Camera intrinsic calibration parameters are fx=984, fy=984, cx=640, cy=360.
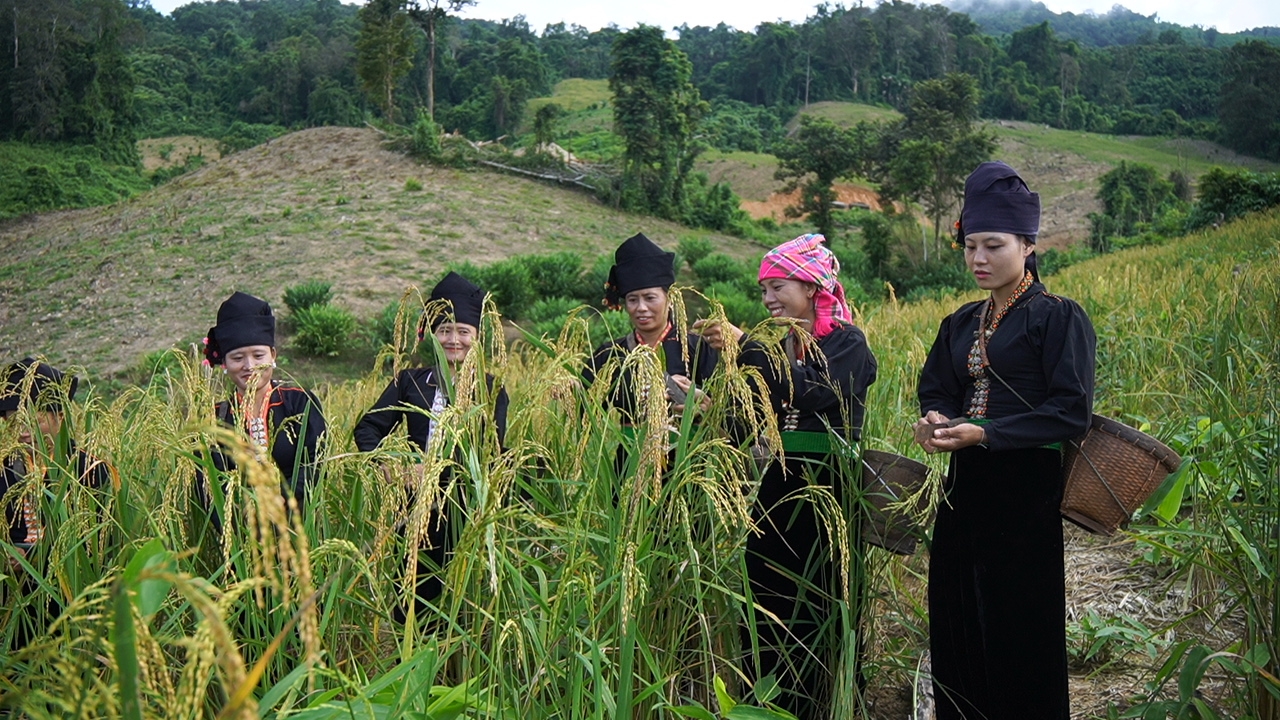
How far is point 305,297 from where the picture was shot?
53.7 ft

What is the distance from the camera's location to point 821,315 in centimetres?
264

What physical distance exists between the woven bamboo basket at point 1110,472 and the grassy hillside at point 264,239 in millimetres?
14617

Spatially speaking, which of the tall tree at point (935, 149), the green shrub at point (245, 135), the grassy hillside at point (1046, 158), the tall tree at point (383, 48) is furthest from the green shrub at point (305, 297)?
the green shrub at point (245, 135)

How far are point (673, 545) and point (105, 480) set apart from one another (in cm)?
136

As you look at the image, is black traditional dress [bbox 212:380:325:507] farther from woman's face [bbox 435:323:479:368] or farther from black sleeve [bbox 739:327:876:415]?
black sleeve [bbox 739:327:876:415]

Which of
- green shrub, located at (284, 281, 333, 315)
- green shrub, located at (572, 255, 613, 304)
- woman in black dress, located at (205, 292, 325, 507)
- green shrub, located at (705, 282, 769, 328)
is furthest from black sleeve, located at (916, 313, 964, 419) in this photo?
green shrub, located at (572, 255, 613, 304)

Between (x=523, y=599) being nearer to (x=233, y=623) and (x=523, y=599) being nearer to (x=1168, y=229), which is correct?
(x=233, y=623)

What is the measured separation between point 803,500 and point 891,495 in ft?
0.83

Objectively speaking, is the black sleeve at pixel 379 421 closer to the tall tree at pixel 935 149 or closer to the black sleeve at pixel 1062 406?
the black sleeve at pixel 1062 406

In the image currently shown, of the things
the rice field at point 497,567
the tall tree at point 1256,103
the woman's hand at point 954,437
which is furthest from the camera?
the tall tree at point 1256,103

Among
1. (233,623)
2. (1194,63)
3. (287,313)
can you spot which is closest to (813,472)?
(233,623)

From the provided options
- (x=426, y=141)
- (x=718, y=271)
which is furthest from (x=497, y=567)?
(x=426, y=141)

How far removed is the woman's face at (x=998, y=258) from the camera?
7.36 feet

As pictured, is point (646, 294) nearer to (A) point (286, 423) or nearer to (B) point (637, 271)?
(B) point (637, 271)
